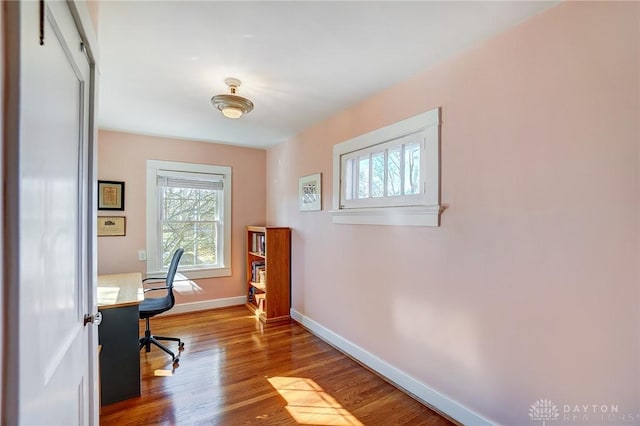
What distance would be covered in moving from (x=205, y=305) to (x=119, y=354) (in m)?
2.08

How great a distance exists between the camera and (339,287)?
118 inches

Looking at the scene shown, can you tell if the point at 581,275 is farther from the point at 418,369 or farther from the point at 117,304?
the point at 117,304

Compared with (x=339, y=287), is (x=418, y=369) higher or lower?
lower

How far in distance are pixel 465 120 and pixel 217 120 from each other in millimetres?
2461

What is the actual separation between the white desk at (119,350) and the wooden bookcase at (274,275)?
1.67 metres

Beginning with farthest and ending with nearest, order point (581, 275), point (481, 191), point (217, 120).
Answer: point (217, 120) < point (481, 191) < point (581, 275)

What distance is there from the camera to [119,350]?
2117 millimetres

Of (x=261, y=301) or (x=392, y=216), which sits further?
(x=261, y=301)

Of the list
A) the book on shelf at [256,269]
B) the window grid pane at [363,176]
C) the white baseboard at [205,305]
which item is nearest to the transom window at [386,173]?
the window grid pane at [363,176]

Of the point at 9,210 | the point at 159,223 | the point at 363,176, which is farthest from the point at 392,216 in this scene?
the point at 159,223

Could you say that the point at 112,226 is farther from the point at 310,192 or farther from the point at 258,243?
the point at 310,192

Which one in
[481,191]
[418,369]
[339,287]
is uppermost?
[481,191]

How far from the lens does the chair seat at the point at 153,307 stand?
2701 mm

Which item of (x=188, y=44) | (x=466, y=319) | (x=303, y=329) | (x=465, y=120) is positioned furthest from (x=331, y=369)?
(x=188, y=44)
